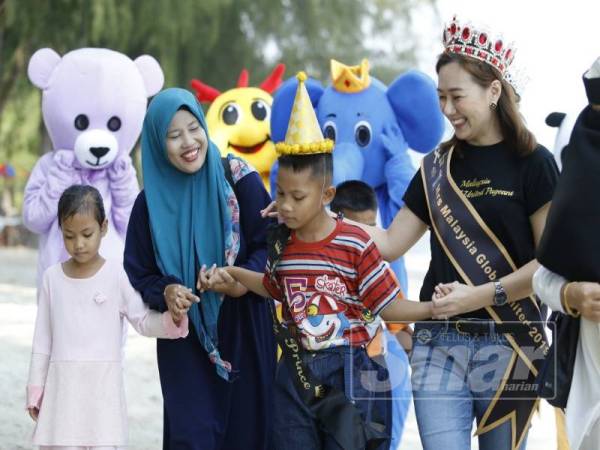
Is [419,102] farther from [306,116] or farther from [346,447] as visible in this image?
[346,447]

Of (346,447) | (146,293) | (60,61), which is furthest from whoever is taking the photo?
(60,61)

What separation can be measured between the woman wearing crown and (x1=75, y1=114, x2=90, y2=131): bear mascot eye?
12.3 ft

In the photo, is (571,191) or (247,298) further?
(247,298)

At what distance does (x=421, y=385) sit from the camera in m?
3.68

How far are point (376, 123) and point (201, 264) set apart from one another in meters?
2.64

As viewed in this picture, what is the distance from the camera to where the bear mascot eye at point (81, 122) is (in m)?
6.98

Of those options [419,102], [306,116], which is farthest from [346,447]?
[419,102]

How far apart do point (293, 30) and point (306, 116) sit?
1618 cm

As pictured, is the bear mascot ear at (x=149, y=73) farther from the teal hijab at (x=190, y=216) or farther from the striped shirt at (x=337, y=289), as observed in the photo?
the striped shirt at (x=337, y=289)

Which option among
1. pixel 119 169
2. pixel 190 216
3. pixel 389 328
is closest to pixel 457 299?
pixel 190 216

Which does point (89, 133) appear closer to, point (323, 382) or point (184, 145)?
point (184, 145)

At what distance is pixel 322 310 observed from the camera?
3645mm

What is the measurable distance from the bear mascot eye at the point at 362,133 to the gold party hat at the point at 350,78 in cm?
28

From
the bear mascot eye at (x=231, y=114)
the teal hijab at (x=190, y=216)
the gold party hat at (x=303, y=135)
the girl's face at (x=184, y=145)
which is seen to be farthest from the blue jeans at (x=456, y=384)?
the bear mascot eye at (x=231, y=114)
